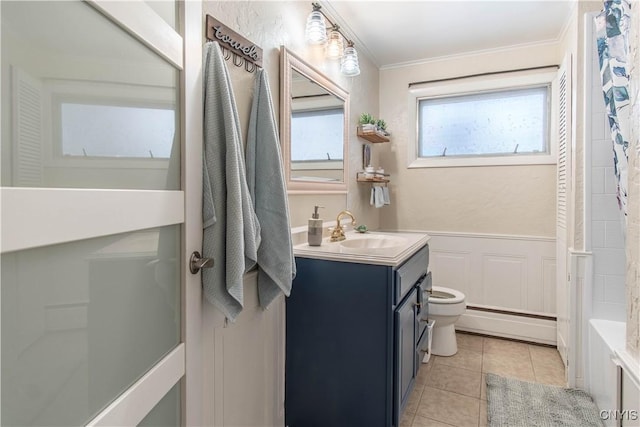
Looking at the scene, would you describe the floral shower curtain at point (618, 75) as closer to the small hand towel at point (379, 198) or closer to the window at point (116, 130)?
the small hand towel at point (379, 198)

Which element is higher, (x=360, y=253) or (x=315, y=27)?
(x=315, y=27)

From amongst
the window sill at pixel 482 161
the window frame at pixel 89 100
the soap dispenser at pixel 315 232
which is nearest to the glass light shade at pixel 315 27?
the soap dispenser at pixel 315 232

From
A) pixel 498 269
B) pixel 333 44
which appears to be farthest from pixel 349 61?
pixel 498 269

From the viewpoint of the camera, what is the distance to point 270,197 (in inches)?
53.0

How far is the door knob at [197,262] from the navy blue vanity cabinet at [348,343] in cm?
71

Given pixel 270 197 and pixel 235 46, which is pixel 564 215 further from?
pixel 235 46

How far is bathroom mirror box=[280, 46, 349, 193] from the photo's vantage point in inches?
67.9

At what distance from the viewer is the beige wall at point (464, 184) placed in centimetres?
273

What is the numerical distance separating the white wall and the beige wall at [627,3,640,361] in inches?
32.3

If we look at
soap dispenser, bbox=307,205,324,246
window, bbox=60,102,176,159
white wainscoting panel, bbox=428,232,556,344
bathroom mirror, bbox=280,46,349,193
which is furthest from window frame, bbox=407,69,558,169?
window, bbox=60,102,176,159

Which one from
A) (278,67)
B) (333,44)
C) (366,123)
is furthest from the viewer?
(366,123)

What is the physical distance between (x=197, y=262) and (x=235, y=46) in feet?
2.83

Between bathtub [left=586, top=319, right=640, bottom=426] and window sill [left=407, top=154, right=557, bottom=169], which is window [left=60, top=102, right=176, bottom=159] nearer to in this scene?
bathtub [left=586, top=319, right=640, bottom=426]

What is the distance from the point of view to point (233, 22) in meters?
1.35
